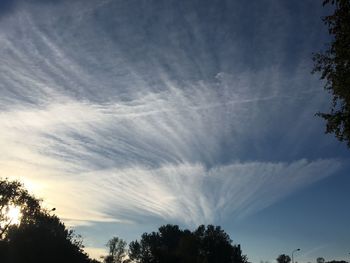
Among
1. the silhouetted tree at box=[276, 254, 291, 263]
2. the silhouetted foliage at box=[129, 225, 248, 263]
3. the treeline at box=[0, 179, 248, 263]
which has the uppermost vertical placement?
the silhouetted tree at box=[276, 254, 291, 263]

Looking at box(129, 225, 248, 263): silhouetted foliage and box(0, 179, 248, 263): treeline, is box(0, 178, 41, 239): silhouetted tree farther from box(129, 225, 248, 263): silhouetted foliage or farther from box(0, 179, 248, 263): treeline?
box(129, 225, 248, 263): silhouetted foliage

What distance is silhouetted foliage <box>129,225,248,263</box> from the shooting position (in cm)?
11431

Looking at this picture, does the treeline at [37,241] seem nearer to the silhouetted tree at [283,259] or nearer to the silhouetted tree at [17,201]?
the silhouetted tree at [17,201]

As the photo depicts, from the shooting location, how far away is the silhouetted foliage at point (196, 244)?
11431 centimetres

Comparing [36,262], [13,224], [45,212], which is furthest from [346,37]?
[45,212]

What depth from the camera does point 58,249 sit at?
5800 cm

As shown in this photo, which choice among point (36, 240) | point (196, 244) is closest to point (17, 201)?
point (36, 240)

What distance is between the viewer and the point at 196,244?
118688 mm

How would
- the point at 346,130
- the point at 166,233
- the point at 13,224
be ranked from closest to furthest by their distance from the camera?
the point at 346,130 → the point at 13,224 → the point at 166,233

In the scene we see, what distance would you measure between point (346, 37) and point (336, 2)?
1774 mm

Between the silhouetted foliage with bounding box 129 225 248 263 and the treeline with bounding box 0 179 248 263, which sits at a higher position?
the silhouetted foliage with bounding box 129 225 248 263

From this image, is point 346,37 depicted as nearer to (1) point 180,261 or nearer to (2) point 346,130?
(2) point 346,130

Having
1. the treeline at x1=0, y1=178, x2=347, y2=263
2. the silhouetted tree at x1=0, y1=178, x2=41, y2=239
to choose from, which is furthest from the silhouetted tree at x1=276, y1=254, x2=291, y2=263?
the silhouetted tree at x1=0, y1=178, x2=41, y2=239

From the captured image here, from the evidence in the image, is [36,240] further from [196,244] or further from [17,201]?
[196,244]
